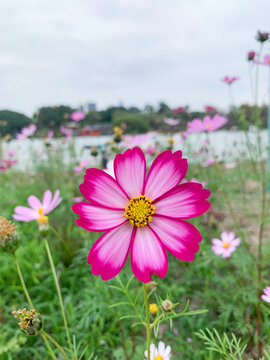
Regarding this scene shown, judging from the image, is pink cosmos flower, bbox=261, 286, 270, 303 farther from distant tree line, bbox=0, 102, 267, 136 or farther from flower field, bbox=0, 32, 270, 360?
distant tree line, bbox=0, 102, 267, 136

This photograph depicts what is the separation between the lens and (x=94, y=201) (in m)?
0.39

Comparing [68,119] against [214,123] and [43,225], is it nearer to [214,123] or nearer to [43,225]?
[214,123]

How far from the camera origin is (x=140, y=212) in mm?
385

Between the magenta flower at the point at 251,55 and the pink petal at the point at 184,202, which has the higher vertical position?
the magenta flower at the point at 251,55

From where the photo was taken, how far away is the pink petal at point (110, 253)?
37 centimetres

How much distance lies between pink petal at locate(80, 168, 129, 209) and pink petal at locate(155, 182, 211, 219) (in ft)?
0.18

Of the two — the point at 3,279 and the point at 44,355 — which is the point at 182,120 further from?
the point at 44,355

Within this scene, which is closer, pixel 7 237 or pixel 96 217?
pixel 96 217

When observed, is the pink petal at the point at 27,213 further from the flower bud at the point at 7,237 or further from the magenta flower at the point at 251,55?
the magenta flower at the point at 251,55

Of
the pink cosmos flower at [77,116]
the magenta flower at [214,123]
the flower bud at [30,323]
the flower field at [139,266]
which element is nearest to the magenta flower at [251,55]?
the flower field at [139,266]

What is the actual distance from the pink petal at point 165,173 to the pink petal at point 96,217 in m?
0.06

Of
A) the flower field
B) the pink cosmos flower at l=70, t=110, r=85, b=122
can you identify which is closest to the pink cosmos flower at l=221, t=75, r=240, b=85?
the flower field

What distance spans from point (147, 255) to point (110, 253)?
0.05 metres

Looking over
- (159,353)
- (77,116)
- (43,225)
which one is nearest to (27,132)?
(77,116)
